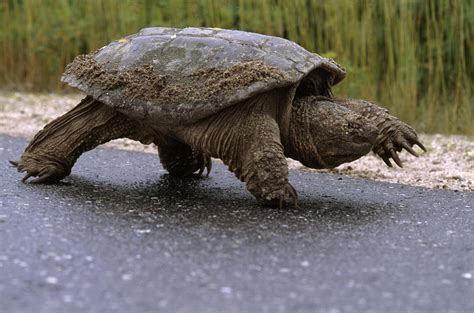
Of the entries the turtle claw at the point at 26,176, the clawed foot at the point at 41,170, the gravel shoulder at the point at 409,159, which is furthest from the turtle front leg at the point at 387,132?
the turtle claw at the point at 26,176

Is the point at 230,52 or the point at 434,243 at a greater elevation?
the point at 230,52

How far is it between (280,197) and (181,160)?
97 cm

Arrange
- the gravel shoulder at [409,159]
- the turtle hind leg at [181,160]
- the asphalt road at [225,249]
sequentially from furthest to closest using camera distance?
the gravel shoulder at [409,159] < the turtle hind leg at [181,160] < the asphalt road at [225,249]

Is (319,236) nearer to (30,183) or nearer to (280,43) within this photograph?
(280,43)

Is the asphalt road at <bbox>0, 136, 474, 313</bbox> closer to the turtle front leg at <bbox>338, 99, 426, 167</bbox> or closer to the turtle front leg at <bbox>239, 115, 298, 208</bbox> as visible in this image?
the turtle front leg at <bbox>239, 115, 298, 208</bbox>

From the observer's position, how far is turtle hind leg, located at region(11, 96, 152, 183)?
3598 millimetres

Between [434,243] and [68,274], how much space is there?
4.30 feet

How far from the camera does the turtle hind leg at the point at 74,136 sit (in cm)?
360

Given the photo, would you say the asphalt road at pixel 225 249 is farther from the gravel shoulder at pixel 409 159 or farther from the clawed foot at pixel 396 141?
the gravel shoulder at pixel 409 159

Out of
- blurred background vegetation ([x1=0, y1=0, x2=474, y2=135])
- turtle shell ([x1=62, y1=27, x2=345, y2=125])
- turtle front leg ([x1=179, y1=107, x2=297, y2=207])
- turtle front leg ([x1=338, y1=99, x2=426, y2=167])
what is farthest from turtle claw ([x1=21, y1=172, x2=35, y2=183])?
blurred background vegetation ([x1=0, y1=0, x2=474, y2=135])

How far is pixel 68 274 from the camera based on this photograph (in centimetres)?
224

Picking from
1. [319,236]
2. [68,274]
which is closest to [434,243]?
[319,236]

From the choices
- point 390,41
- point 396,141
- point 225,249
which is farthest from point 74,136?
point 390,41

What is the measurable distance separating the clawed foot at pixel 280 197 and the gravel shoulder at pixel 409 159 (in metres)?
1.18
